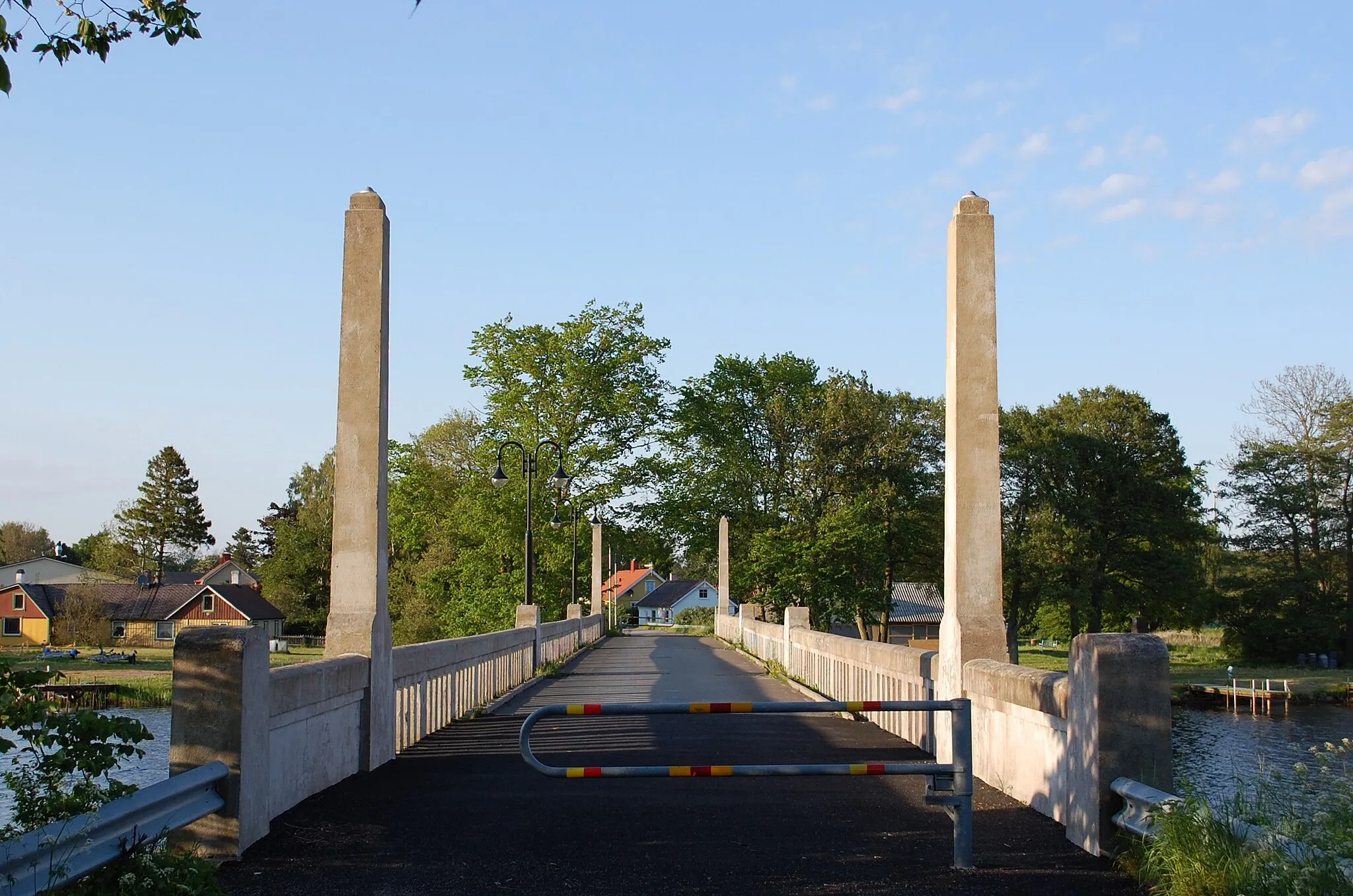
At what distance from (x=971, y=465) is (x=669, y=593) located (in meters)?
136

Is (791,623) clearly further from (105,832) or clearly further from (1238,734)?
(1238,734)

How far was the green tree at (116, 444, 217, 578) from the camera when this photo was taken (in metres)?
121

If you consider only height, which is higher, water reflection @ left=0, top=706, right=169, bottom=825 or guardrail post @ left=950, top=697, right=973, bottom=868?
guardrail post @ left=950, top=697, right=973, bottom=868

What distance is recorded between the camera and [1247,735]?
43.2 meters

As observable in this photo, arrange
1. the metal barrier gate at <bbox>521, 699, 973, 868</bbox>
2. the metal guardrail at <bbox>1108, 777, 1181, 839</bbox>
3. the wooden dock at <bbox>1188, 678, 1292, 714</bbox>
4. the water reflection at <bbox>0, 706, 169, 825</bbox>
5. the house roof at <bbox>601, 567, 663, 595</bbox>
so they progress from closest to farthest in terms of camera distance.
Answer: the metal guardrail at <bbox>1108, 777, 1181, 839</bbox> < the metal barrier gate at <bbox>521, 699, 973, 868</bbox> < the water reflection at <bbox>0, 706, 169, 825</bbox> < the wooden dock at <bbox>1188, 678, 1292, 714</bbox> < the house roof at <bbox>601, 567, 663, 595</bbox>

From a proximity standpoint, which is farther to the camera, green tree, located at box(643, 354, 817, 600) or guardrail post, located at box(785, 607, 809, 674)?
green tree, located at box(643, 354, 817, 600)

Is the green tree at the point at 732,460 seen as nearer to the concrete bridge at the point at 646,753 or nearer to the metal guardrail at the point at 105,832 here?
the concrete bridge at the point at 646,753

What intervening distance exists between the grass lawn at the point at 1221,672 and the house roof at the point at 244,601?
2214 inches

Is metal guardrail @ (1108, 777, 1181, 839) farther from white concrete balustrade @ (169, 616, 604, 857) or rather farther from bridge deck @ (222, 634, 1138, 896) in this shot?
white concrete balustrade @ (169, 616, 604, 857)

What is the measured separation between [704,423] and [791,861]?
55.3m

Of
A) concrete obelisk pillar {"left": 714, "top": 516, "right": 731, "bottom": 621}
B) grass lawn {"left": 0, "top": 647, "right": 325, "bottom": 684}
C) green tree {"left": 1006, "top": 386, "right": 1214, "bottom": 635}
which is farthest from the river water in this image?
concrete obelisk pillar {"left": 714, "top": 516, "right": 731, "bottom": 621}

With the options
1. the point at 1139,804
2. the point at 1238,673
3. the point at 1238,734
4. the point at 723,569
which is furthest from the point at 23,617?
the point at 1139,804

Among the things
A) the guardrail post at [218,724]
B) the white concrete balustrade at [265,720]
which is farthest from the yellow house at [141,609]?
the guardrail post at [218,724]

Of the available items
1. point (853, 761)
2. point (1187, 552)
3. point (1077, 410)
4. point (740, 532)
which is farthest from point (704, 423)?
point (853, 761)
